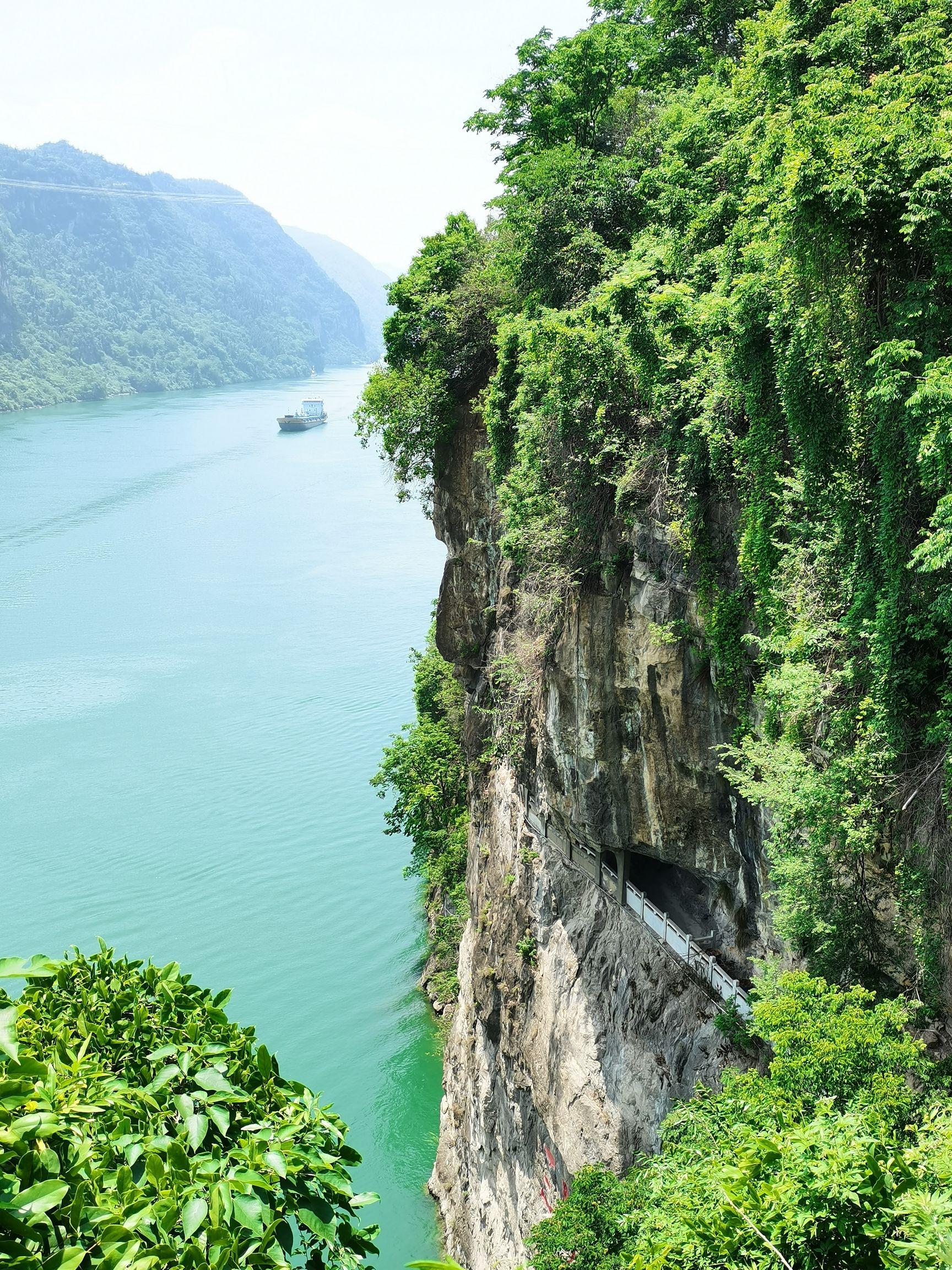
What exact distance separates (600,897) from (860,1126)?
30.7ft

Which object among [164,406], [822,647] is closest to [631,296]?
[822,647]

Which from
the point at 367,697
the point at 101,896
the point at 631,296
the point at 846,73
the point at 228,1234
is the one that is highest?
the point at 846,73

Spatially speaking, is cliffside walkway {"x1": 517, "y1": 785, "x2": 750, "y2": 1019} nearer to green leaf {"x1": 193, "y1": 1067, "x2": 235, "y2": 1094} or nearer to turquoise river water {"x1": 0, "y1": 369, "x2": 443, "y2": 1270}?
green leaf {"x1": 193, "y1": 1067, "x2": 235, "y2": 1094}

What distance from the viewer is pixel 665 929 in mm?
12977

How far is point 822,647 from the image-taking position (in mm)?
8688

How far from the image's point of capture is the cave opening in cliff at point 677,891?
13.5m

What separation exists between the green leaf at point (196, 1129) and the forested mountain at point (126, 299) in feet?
333

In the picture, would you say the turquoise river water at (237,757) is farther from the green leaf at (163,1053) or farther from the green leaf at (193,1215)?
the green leaf at (193,1215)

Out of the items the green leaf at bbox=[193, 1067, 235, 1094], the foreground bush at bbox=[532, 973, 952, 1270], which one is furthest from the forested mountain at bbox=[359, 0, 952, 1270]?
the green leaf at bbox=[193, 1067, 235, 1094]

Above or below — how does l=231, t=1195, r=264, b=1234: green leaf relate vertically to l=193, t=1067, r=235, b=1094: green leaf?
below

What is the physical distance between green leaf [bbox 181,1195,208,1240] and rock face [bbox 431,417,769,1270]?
27.8 ft

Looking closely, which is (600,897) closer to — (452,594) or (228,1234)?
(452,594)

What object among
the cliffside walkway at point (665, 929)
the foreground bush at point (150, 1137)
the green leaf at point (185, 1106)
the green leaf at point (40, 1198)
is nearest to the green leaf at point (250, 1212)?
the foreground bush at point (150, 1137)

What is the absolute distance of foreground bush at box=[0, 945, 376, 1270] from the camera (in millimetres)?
2789
